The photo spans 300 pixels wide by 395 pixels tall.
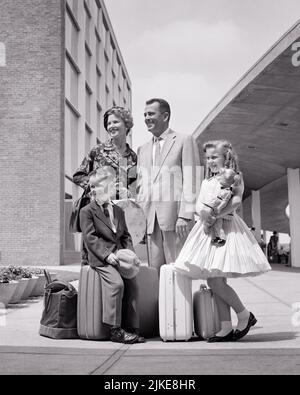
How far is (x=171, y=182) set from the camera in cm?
535

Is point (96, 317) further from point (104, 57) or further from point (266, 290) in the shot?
point (104, 57)

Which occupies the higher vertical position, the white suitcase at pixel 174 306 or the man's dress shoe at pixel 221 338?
the white suitcase at pixel 174 306

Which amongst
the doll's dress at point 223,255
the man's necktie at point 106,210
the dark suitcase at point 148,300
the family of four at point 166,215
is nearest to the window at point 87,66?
the family of four at point 166,215

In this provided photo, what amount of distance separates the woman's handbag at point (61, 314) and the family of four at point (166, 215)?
1.26ft

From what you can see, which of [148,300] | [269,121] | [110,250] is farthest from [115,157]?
[269,121]

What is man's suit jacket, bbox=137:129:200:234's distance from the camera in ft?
17.3

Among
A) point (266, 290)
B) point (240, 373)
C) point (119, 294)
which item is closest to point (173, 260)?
point (119, 294)

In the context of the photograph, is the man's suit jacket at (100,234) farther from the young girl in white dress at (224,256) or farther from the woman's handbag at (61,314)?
the young girl in white dress at (224,256)

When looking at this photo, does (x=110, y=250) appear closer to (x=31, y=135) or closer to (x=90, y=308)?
(x=90, y=308)

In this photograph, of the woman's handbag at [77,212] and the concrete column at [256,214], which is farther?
the concrete column at [256,214]

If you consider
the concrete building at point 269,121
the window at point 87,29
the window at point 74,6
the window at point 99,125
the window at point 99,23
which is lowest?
the concrete building at point 269,121

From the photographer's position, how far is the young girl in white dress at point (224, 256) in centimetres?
476

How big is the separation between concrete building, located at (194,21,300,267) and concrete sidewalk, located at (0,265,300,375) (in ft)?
22.1

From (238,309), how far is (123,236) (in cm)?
119
